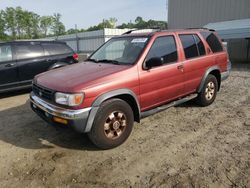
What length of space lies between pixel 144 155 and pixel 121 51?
6.67 feet

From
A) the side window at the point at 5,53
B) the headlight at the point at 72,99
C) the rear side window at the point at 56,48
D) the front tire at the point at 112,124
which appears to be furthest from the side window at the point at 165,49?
the side window at the point at 5,53

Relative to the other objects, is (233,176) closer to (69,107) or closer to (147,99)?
(147,99)

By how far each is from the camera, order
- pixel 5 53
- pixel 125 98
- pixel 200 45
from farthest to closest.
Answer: pixel 5 53 → pixel 200 45 → pixel 125 98

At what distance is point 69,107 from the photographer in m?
3.19

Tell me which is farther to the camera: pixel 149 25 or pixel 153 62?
pixel 149 25

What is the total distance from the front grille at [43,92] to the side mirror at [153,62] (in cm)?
164

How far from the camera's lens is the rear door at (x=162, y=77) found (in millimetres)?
3924

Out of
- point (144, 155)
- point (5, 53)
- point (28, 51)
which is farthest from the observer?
point (28, 51)

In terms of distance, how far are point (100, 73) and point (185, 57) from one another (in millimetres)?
1977

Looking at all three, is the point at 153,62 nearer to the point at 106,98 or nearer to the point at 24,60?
the point at 106,98

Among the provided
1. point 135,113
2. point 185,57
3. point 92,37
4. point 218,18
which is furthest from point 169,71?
point 218,18

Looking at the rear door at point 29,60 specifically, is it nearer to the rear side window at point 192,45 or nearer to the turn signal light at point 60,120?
the turn signal light at point 60,120

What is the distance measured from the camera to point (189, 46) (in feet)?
15.6

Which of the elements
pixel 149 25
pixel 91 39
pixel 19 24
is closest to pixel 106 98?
pixel 91 39
